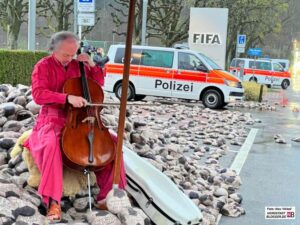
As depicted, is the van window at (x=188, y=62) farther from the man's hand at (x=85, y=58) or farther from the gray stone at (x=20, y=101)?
the man's hand at (x=85, y=58)

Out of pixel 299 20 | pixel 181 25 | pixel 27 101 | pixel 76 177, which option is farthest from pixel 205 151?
pixel 299 20

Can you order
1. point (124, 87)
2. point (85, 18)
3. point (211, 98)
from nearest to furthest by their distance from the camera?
point (124, 87), point (85, 18), point (211, 98)

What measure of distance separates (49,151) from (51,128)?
7.7 inches

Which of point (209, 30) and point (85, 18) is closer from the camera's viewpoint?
point (85, 18)

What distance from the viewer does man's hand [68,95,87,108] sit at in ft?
11.6

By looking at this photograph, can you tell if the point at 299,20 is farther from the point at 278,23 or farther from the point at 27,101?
the point at 27,101

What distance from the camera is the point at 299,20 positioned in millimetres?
48500

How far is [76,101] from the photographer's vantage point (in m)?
3.54

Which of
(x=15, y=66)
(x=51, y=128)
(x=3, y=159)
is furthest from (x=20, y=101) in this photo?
(x=15, y=66)

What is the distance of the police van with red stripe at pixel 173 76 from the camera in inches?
627

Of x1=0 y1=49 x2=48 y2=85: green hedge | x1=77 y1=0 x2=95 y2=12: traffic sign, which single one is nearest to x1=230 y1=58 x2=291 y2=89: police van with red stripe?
x1=77 y1=0 x2=95 y2=12: traffic sign

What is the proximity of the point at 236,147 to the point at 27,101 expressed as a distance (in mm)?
4708

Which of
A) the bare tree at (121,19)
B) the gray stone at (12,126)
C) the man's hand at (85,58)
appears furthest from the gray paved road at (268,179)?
the bare tree at (121,19)

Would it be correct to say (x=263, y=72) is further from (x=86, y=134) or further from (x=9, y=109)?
(x=86, y=134)
